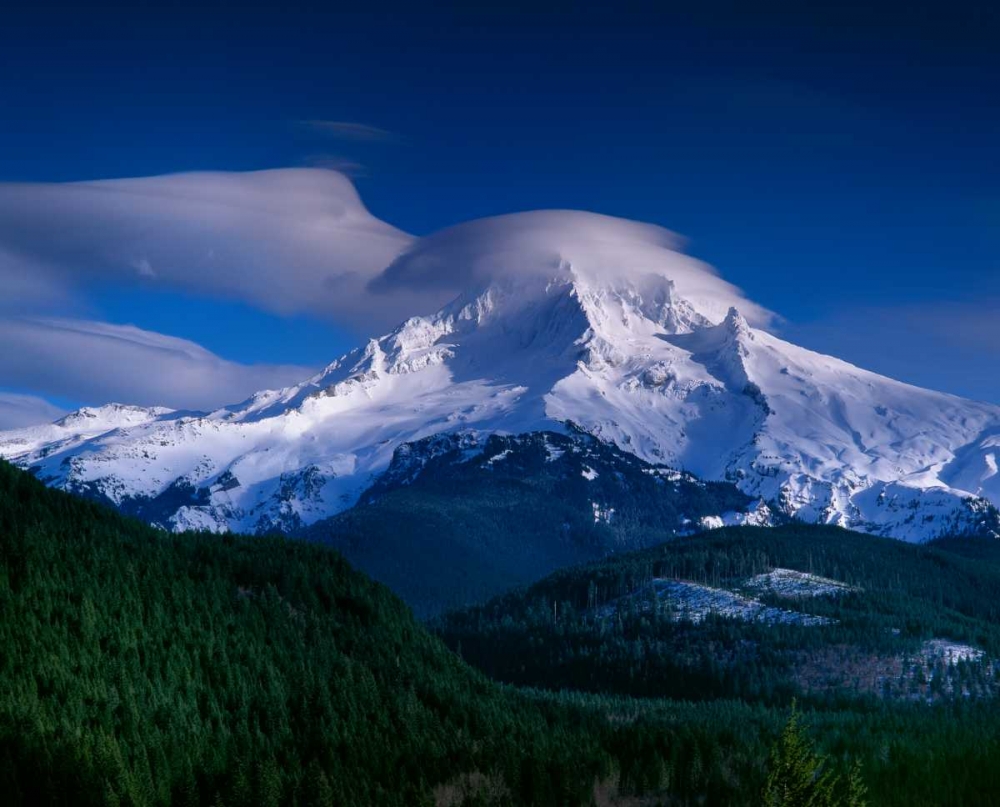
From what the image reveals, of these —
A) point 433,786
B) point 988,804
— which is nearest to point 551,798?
point 433,786

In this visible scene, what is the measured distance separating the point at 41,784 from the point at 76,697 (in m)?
22.5

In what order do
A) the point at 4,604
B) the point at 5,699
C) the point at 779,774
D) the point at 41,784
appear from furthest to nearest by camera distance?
1. the point at 4,604
2. the point at 5,699
3. the point at 41,784
4. the point at 779,774

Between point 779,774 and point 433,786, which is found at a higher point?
point 779,774

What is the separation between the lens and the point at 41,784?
539 feet

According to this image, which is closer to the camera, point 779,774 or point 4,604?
point 779,774

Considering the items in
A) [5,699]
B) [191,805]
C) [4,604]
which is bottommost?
[191,805]

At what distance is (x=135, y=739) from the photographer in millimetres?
183500

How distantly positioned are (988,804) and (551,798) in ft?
215

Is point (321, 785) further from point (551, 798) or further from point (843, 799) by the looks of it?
point (843, 799)

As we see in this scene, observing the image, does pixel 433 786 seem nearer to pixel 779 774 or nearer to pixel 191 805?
pixel 191 805

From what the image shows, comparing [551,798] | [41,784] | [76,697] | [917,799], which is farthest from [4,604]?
[917,799]

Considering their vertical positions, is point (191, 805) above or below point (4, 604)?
below

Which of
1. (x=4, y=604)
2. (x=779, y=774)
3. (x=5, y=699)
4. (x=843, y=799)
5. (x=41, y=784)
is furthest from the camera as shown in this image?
(x=4, y=604)

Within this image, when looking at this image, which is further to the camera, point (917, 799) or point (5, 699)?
point (917, 799)
